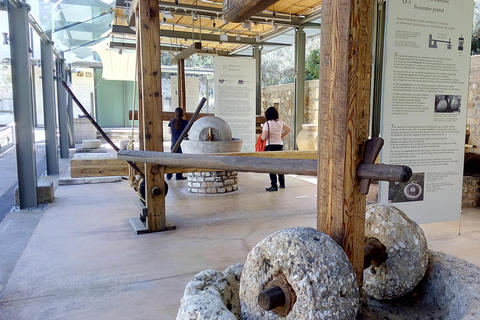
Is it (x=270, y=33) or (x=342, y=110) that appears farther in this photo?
(x=270, y=33)

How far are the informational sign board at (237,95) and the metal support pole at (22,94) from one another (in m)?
3.52

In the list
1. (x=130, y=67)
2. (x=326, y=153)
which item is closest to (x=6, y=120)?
(x=130, y=67)

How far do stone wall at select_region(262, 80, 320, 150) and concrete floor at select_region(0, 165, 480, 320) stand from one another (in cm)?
503

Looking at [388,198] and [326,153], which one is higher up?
[326,153]

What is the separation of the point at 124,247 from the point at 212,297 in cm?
256

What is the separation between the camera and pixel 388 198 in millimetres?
3510

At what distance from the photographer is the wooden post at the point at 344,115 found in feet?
5.55

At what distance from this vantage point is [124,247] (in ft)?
13.0

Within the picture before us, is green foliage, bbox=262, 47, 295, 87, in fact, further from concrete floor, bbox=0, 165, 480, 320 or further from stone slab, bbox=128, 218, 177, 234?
stone slab, bbox=128, 218, 177, 234

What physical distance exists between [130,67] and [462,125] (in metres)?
11.2

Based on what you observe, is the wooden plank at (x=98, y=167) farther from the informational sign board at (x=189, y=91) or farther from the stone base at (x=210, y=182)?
the informational sign board at (x=189, y=91)

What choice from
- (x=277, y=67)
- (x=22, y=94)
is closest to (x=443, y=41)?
(x=22, y=94)

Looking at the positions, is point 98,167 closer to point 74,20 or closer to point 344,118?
point 74,20

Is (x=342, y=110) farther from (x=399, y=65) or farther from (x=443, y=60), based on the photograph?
(x=443, y=60)
